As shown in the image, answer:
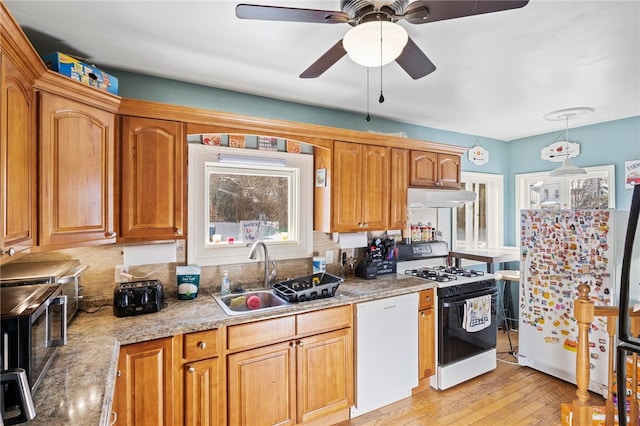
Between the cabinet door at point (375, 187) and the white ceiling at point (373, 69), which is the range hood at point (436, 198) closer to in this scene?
the cabinet door at point (375, 187)

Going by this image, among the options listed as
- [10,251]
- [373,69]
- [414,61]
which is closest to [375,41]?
[414,61]

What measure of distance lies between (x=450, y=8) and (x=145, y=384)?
2226mm

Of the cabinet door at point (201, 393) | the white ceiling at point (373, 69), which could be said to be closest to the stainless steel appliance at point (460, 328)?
the white ceiling at point (373, 69)

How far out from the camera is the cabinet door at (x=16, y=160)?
119cm

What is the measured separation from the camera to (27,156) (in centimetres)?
142

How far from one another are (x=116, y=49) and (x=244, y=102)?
94 cm

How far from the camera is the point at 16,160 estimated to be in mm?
1309

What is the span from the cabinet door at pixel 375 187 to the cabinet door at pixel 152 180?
148 centimetres

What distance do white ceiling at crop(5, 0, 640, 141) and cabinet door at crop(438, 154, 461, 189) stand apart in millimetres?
550

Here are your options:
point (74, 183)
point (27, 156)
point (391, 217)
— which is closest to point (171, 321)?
point (74, 183)

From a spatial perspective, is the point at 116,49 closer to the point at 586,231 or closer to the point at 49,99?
the point at 49,99

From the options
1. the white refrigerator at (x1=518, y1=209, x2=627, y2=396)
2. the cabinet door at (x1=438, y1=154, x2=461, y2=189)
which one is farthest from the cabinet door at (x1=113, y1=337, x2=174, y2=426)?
the white refrigerator at (x1=518, y1=209, x2=627, y2=396)

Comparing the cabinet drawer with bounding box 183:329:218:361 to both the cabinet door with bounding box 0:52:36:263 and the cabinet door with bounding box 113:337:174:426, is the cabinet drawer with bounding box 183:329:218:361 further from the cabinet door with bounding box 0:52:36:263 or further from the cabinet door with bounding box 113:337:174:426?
the cabinet door with bounding box 0:52:36:263

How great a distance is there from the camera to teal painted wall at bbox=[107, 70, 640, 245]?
2.40 m
